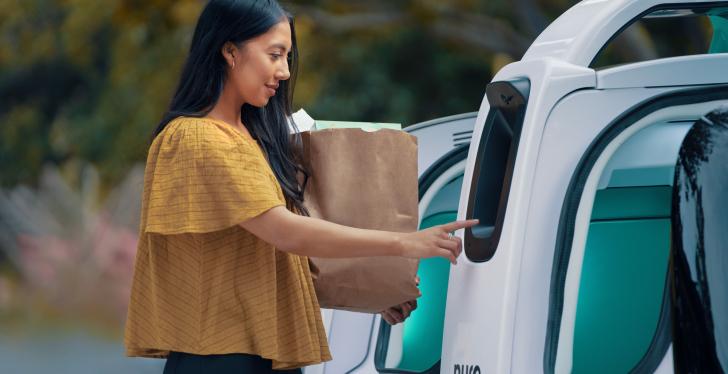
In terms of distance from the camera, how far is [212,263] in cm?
291

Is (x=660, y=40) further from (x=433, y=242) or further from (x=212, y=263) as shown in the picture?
(x=212, y=263)

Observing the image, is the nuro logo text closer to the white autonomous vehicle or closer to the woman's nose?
the white autonomous vehicle

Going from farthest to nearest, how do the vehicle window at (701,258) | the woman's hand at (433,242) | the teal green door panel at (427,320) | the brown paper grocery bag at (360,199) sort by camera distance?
1. the teal green door panel at (427,320)
2. the brown paper grocery bag at (360,199)
3. the woman's hand at (433,242)
4. the vehicle window at (701,258)

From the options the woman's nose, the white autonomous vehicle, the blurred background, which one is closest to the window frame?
the white autonomous vehicle

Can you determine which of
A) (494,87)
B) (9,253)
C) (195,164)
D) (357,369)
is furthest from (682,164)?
(9,253)

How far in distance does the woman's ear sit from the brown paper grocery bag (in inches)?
9.6

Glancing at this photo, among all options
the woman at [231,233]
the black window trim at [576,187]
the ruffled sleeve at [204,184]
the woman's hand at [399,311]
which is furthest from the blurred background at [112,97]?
the black window trim at [576,187]

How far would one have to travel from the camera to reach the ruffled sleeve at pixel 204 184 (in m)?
2.84

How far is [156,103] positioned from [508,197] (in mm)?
10779

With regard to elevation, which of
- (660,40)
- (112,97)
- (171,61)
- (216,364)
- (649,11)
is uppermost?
(660,40)

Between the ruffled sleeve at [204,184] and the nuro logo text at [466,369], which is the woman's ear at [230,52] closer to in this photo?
the ruffled sleeve at [204,184]

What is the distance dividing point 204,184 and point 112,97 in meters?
12.1

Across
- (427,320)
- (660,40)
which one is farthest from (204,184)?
(660,40)

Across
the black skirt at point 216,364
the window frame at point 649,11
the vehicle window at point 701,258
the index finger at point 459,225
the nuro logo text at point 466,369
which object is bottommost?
the black skirt at point 216,364
